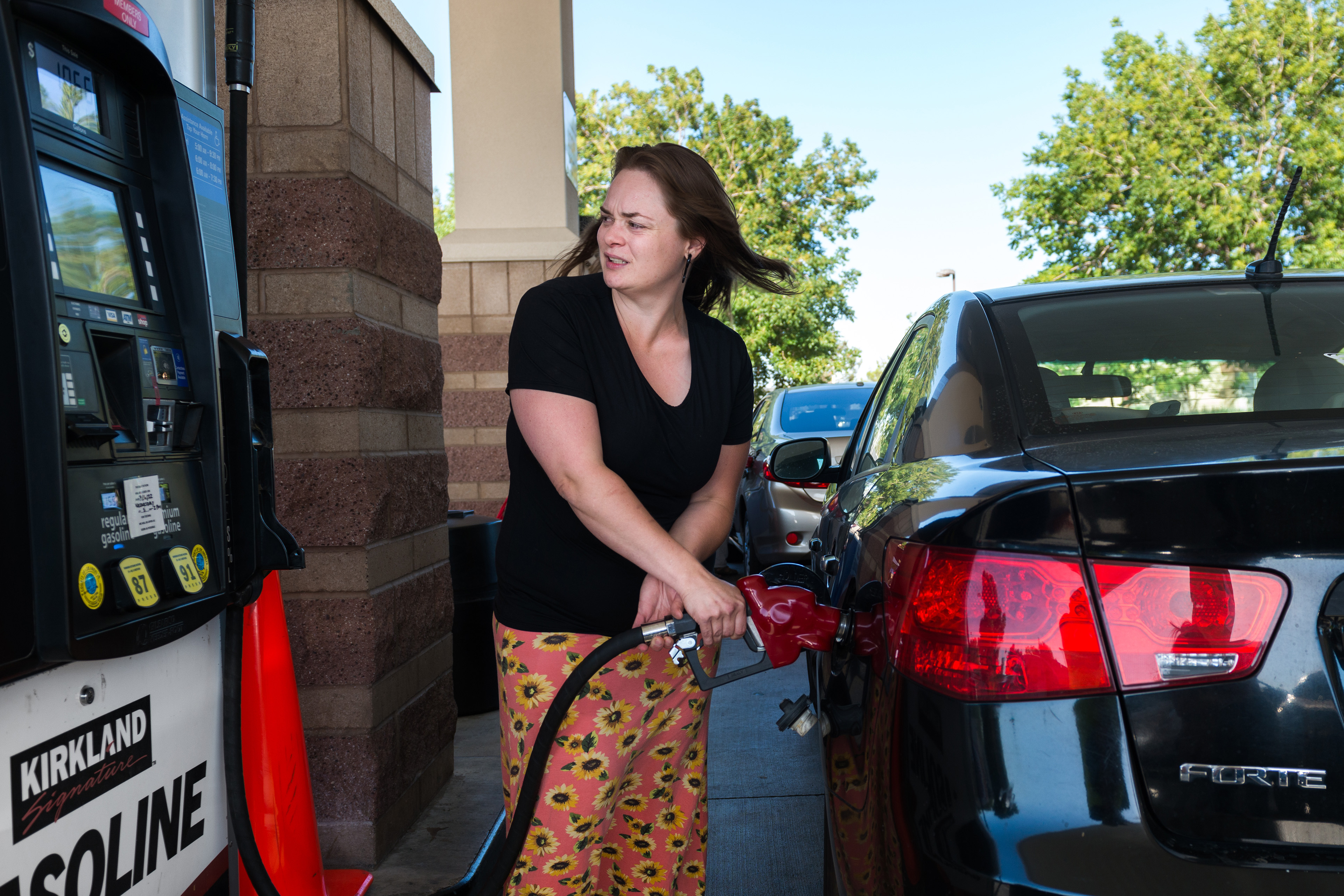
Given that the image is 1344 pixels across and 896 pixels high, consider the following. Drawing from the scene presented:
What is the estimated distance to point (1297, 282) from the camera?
87.2 inches

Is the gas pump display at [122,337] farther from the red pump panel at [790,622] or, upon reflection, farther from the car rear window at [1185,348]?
the car rear window at [1185,348]

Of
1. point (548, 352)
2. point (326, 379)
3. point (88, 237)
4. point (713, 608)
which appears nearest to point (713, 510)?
point (713, 608)

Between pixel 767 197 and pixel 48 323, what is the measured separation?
1177 inches

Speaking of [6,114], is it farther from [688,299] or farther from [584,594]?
[688,299]

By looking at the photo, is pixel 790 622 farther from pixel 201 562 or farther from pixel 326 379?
pixel 326 379

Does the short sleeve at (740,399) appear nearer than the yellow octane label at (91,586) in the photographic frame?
No

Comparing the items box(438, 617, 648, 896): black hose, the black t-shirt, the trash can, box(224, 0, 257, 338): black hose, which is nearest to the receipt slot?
box(224, 0, 257, 338): black hose

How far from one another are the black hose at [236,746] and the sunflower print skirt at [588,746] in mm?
487

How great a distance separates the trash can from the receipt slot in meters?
2.32

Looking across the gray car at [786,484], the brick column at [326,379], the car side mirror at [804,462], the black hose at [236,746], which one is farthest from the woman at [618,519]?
the gray car at [786,484]

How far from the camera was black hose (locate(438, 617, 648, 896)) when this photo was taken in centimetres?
179

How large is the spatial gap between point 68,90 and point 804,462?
8.22ft

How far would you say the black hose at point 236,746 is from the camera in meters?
1.93

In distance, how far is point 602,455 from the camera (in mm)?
1933
